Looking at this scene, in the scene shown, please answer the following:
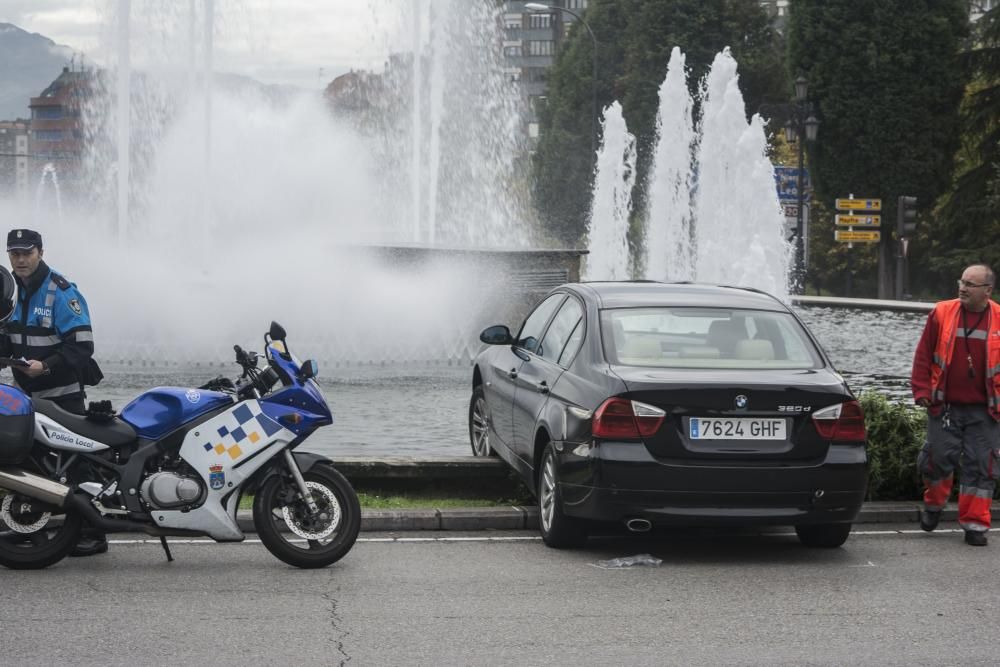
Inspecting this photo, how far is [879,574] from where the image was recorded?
8.54m

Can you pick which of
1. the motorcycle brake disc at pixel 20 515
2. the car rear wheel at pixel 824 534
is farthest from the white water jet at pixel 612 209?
the motorcycle brake disc at pixel 20 515

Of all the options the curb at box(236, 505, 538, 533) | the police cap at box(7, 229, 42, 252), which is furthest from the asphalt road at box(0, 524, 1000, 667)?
the police cap at box(7, 229, 42, 252)

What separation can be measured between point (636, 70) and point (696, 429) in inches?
2602

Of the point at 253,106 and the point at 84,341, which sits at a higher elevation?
the point at 253,106

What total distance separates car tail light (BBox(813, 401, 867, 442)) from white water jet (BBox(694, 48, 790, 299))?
31299 mm

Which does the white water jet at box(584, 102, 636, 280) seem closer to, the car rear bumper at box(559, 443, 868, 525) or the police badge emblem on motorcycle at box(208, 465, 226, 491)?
the car rear bumper at box(559, 443, 868, 525)

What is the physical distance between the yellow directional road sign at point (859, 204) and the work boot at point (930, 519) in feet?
143

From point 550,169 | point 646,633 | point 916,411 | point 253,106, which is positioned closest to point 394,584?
point 646,633

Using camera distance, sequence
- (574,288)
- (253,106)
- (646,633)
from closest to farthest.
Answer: (646,633) → (574,288) → (253,106)

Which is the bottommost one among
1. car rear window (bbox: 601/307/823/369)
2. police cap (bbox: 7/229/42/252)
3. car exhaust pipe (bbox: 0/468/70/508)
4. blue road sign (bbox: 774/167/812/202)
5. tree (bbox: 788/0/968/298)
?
car exhaust pipe (bbox: 0/468/70/508)

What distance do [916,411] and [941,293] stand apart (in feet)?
157

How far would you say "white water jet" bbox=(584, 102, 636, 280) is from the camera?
156 ft

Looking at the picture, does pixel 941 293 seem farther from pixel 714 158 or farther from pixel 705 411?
pixel 705 411

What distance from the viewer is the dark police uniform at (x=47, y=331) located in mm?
8844
